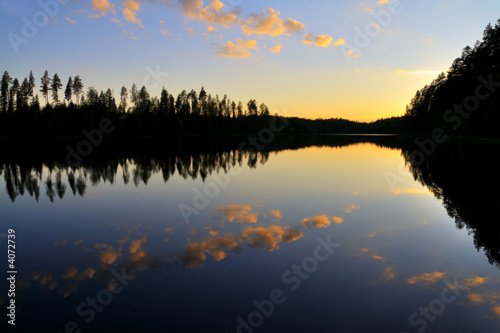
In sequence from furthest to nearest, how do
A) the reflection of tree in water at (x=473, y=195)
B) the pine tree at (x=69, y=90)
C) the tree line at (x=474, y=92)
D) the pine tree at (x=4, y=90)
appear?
the pine tree at (x=69, y=90)
the pine tree at (x=4, y=90)
the tree line at (x=474, y=92)
the reflection of tree in water at (x=473, y=195)

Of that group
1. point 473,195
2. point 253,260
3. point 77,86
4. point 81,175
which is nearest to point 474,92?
point 473,195

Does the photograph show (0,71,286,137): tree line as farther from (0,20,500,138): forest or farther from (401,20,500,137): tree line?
(401,20,500,137): tree line

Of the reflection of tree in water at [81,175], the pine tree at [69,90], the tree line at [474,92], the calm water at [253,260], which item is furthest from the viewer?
the pine tree at [69,90]

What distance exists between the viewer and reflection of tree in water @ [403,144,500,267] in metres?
13.3

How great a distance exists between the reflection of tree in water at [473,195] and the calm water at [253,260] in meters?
0.11

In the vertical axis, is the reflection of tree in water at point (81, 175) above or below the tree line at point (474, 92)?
below

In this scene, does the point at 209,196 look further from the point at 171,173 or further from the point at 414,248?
the point at 414,248

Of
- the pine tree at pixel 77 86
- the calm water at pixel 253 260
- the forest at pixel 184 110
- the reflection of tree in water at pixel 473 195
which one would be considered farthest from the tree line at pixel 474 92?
the pine tree at pixel 77 86

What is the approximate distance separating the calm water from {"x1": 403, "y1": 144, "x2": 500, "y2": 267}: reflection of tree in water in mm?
113

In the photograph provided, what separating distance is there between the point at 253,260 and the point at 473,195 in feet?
58.7

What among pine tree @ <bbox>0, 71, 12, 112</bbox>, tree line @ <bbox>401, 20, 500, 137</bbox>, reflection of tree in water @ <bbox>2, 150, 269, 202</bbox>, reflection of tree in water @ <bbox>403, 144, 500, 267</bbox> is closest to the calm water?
reflection of tree in water @ <bbox>403, 144, 500, 267</bbox>

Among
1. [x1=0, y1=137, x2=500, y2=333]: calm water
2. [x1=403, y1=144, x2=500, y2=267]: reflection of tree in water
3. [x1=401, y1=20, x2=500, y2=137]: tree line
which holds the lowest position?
[x1=0, y1=137, x2=500, y2=333]: calm water

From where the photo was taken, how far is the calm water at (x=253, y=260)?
7.57m

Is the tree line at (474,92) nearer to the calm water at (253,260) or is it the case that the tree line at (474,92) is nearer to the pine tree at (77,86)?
the calm water at (253,260)
